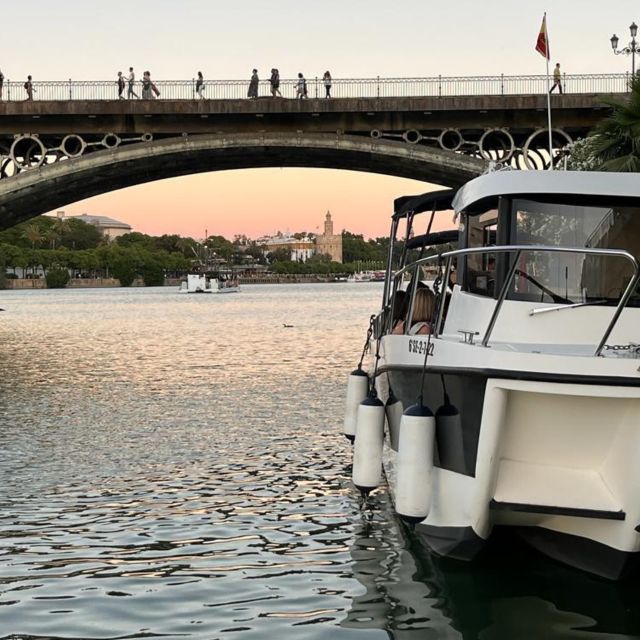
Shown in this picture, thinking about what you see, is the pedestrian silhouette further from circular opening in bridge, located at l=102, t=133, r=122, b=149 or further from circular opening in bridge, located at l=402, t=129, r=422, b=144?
circular opening in bridge, located at l=402, t=129, r=422, b=144

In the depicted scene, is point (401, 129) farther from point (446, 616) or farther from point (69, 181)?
point (446, 616)

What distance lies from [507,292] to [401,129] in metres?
38.9

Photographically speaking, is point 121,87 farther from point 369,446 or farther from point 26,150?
point 369,446

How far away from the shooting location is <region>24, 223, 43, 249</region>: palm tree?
194 meters

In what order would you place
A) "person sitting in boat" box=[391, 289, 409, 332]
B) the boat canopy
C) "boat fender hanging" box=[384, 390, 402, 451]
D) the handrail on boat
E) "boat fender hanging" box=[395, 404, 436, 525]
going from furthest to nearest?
1. the boat canopy
2. "person sitting in boat" box=[391, 289, 409, 332]
3. "boat fender hanging" box=[384, 390, 402, 451]
4. "boat fender hanging" box=[395, 404, 436, 525]
5. the handrail on boat

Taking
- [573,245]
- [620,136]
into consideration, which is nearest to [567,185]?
[573,245]

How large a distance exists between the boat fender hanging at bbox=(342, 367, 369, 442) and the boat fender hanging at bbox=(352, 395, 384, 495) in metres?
3.18

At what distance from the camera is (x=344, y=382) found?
26.3m

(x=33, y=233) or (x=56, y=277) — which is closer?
(x=56, y=277)

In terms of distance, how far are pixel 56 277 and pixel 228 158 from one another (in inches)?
5781

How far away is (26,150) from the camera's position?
2007 inches

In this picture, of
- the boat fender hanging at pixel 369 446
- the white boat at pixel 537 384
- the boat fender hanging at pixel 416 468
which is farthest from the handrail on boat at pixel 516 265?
the boat fender hanging at pixel 369 446

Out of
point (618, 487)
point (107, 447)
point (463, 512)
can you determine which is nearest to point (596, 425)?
point (618, 487)

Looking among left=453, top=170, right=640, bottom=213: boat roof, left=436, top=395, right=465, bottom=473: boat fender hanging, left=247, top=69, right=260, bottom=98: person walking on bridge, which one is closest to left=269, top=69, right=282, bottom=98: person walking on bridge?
left=247, top=69, right=260, bottom=98: person walking on bridge
